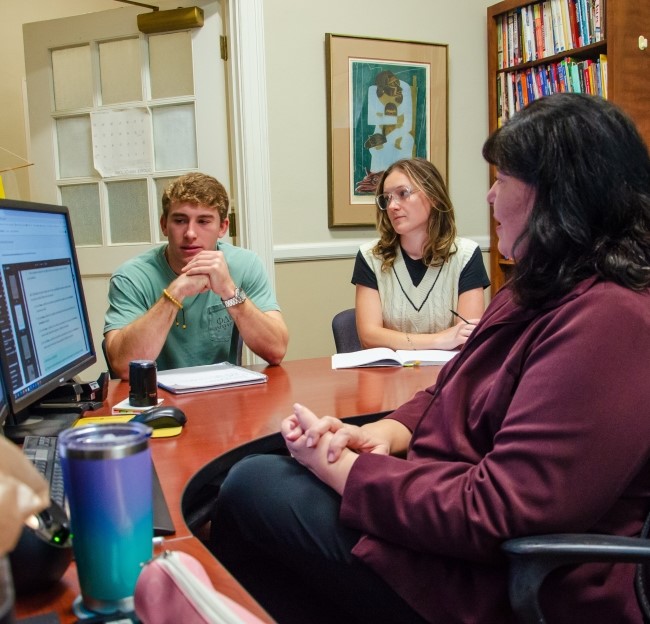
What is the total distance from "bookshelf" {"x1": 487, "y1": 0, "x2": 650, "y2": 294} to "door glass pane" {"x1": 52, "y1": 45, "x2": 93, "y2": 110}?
6.12ft

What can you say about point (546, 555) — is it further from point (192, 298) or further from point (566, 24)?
point (566, 24)

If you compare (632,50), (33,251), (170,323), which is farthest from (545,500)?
(632,50)

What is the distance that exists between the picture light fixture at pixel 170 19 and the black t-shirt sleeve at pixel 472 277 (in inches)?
63.6

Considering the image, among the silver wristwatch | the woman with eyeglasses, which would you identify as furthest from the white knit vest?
the silver wristwatch

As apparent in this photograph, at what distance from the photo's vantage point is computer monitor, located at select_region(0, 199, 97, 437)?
1203mm

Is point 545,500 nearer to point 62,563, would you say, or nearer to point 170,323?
point 62,563

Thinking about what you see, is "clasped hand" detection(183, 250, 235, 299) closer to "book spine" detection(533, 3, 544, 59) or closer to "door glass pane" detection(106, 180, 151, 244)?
"door glass pane" detection(106, 180, 151, 244)

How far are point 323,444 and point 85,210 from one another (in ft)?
8.16

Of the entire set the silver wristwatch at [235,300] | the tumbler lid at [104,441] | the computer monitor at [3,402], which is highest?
the tumbler lid at [104,441]

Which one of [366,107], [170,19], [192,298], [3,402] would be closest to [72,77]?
[170,19]

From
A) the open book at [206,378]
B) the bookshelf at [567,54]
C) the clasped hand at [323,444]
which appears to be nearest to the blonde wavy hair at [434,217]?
the bookshelf at [567,54]

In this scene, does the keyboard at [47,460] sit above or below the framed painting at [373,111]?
below

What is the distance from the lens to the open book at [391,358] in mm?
2041

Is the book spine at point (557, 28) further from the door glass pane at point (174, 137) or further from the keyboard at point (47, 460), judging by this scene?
the keyboard at point (47, 460)
